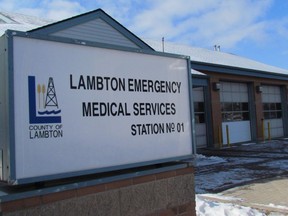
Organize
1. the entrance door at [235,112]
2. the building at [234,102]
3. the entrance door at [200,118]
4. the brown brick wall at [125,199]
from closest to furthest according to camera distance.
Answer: the brown brick wall at [125,199] → the entrance door at [200,118] → the building at [234,102] → the entrance door at [235,112]

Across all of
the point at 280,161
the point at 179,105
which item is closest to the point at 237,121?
the point at 280,161

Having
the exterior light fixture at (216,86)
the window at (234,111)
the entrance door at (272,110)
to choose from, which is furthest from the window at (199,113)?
the entrance door at (272,110)

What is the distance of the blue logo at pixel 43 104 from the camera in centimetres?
285

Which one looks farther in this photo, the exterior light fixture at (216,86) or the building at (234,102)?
the exterior light fixture at (216,86)

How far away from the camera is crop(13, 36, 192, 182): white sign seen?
285 centimetres

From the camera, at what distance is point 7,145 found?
2.74 meters

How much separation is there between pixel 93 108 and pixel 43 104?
0.46 meters

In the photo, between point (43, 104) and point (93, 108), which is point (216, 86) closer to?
point (93, 108)

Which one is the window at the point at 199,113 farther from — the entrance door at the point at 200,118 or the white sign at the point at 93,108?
the white sign at the point at 93,108

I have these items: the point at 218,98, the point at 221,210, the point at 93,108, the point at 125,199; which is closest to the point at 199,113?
the point at 218,98

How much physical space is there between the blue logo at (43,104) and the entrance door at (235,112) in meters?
19.6

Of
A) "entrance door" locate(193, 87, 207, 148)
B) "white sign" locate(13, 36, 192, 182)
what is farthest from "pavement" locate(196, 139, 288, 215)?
"entrance door" locate(193, 87, 207, 148)

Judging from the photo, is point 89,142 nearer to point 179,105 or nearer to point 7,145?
point 7,145

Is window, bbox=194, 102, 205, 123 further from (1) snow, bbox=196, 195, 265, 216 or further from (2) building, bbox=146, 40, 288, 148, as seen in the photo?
(1) snow, bbox=196, 195, 265, 216
